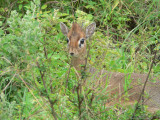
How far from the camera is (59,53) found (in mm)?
3543

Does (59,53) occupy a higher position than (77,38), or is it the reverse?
(59,53)

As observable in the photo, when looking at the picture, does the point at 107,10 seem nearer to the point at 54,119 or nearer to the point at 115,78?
the point at 115,78

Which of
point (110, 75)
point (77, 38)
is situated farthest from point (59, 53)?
point (110, 75)

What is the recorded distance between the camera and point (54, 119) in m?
2.58

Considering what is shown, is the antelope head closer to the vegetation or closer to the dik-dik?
the dik-dik

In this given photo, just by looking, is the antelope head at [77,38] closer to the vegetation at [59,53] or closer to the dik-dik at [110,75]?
the dik-dik at [110,75]

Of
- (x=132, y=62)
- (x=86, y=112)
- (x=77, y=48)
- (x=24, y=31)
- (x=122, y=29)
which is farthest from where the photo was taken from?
(x=122, y=29)

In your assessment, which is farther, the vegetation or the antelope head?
the antelope head

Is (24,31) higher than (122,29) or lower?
higher

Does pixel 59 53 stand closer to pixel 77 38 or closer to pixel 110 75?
pixel 77 38

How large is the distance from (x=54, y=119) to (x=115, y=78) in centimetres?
202

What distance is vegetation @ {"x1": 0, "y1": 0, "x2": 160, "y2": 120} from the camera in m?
2.66

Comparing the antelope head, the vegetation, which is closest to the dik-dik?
the antelope head

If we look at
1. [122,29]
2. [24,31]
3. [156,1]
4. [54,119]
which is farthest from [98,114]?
[156,1]
